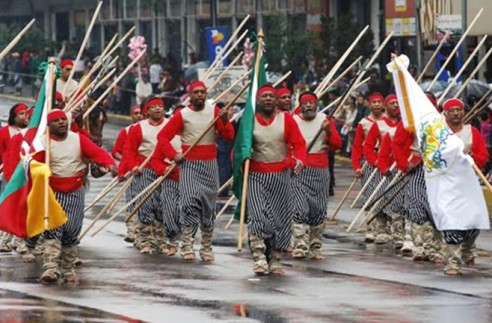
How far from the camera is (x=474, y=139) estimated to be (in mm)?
18109

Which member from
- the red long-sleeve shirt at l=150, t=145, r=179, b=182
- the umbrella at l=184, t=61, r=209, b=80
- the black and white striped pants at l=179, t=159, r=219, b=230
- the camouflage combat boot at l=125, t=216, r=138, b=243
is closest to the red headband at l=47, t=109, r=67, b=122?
the black and white striped pants at l=179, t=159, r=219, b=230

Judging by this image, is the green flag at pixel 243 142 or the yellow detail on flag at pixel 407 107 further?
the yellow detail on flag at pixel 407 107

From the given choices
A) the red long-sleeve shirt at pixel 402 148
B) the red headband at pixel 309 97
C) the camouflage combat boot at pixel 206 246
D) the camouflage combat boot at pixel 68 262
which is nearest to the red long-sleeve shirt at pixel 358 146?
the red headband at pixel 309 97

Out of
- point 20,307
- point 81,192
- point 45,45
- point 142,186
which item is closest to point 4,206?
point 81,192

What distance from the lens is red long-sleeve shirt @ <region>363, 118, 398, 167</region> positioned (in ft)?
68.4

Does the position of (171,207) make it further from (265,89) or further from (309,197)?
(265,89)

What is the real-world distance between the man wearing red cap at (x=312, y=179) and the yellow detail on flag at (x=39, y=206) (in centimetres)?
376

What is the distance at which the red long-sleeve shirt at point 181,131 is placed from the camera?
18792mm

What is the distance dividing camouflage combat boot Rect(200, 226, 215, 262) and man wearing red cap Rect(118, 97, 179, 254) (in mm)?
1399

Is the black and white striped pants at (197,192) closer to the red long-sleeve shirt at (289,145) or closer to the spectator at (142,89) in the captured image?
the red long-sleeve shirt at (289,145)

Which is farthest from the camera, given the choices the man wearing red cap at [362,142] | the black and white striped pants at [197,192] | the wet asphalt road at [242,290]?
the man wearing red cap at [362,142]

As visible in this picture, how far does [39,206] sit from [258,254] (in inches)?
88.2

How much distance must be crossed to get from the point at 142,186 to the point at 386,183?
2.83 meters

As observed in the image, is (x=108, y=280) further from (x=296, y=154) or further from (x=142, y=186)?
(x=142, y=186)
